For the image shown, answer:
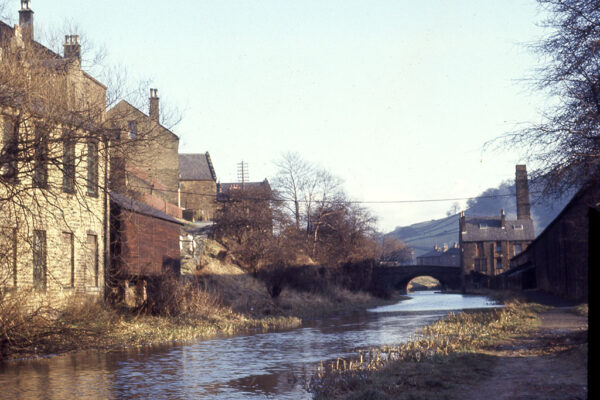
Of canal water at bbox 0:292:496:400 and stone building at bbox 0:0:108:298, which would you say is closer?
canal water at bbox 0:292:496:400

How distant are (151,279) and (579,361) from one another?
2075 centimetres

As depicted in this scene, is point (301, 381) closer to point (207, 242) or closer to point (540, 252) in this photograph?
point (207, 242)

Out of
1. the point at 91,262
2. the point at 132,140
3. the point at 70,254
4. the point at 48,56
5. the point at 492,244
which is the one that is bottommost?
the point at 492,244

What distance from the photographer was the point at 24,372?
14.6 m

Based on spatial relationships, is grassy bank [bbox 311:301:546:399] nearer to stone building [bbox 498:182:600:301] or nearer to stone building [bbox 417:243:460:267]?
stone building [bbox 498:182:600:301]

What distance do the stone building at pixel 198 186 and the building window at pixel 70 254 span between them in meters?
38.4

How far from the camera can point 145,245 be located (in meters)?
28.5

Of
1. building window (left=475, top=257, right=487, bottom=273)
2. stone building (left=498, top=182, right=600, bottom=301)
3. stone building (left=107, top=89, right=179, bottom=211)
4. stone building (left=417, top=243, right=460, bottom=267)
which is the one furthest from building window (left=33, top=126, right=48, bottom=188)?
stone building (left=417, top=243, right=460, bottom=267)

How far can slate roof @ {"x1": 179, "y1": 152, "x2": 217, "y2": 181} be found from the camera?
6669cm

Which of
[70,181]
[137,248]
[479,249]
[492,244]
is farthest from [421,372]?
[492,244]

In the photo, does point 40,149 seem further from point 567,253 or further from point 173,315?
point 567,253

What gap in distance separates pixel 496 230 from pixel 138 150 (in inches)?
3336

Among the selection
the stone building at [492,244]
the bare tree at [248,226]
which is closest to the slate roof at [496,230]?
the stone building at [492,244]

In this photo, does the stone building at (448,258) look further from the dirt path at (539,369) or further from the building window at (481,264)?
the dirt path at (539,369)
